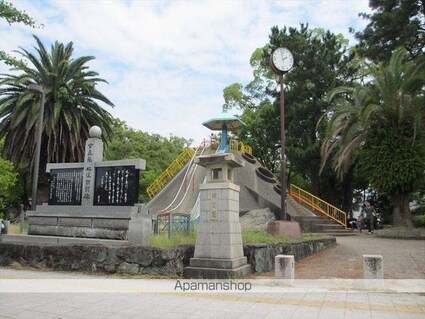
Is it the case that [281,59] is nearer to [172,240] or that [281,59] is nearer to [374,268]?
[172,240]

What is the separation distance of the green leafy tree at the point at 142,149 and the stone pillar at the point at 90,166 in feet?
81.8

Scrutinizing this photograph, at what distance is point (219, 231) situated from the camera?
8883mm

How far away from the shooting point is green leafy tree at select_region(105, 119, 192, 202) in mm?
39531

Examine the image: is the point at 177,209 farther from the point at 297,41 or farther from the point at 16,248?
the point at 297,41

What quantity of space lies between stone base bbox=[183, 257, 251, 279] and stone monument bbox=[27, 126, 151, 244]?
1712 mm

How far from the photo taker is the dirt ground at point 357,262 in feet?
31.7

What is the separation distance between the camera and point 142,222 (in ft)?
32.7

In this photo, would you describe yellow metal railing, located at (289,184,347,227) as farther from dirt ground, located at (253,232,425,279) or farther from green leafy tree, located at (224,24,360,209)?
dirt ground, located at (253,232,425,279)

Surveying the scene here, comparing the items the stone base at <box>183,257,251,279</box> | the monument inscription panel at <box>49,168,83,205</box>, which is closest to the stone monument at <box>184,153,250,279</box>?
the stone base at <box>183,257,251,279</box>

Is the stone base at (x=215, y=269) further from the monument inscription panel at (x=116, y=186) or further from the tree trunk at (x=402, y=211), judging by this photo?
the tree trunk at (x=402, y=211)

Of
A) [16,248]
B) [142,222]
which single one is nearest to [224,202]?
[142,222]

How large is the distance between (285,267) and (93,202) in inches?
247

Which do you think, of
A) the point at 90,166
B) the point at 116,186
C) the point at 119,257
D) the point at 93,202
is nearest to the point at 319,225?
the point at 116,186

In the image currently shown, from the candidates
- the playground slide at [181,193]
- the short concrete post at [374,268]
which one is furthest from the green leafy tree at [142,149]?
the short concrete post at [374,268]
